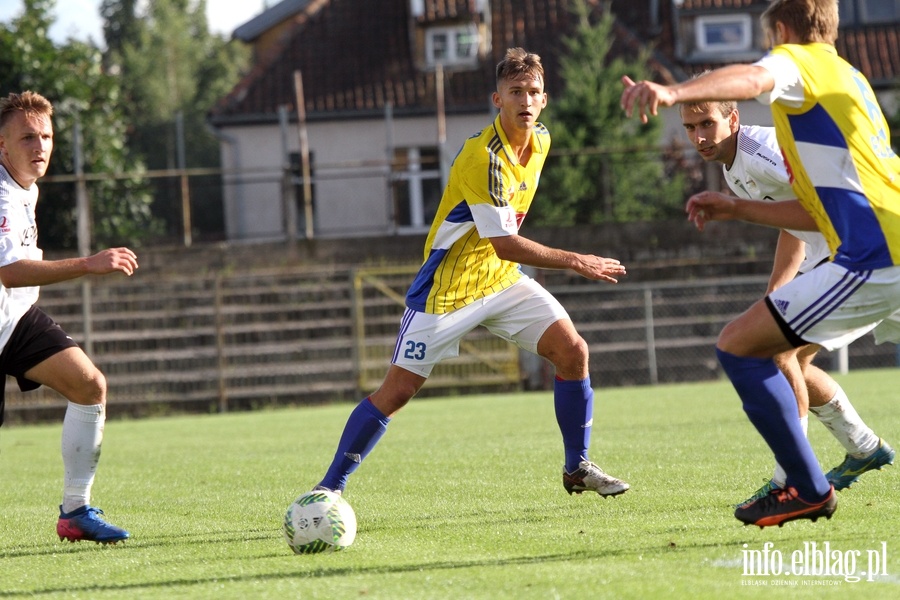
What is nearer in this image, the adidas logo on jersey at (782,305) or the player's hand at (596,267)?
the adidas logo on jersey at (782,305)

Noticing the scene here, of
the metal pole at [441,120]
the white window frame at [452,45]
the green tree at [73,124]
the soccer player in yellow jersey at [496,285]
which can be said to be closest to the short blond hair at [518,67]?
the soccer player in yellow jersey at [496,285]

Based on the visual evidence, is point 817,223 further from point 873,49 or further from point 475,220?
point 873,49

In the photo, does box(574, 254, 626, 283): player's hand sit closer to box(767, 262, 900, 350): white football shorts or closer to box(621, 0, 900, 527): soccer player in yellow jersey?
box(621, 0, 900, 527): soccer player in yellow jersey

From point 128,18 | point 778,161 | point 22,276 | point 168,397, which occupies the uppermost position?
point 128,18

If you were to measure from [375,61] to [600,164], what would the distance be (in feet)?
30.2

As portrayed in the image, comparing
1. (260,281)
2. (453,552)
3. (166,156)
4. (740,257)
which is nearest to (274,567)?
(453,552)

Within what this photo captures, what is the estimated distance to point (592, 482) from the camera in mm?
6273

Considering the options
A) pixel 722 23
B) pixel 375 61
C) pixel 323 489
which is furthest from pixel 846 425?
pixel 722 23

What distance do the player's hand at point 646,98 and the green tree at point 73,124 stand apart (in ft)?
62.8

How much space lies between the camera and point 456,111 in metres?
27.8

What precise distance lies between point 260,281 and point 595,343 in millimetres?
5797

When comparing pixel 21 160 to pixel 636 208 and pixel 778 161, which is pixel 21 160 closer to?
pixel 778 161

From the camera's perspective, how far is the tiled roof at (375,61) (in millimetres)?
28312

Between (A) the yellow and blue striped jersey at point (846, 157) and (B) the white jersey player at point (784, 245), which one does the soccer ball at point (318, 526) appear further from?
(A) the yellow and blue striped jersey at point (846, 157)
